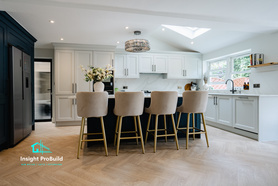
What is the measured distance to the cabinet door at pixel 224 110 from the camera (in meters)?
4.27

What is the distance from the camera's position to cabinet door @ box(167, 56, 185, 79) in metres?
6.14

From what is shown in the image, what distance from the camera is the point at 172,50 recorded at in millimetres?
6336

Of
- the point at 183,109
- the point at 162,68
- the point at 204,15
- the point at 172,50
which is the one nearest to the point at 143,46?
the point at 204,15

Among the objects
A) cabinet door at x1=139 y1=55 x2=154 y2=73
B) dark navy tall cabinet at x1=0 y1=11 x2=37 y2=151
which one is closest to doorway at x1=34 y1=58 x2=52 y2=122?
dark navy tall cabinet at x1=0 y1=11 x2=37 y2=151

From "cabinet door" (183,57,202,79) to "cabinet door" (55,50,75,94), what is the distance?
11.8 feet

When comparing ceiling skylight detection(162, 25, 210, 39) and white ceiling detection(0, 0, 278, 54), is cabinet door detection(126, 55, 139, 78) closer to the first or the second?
white ceiling detection(0, 0, 278, 54)

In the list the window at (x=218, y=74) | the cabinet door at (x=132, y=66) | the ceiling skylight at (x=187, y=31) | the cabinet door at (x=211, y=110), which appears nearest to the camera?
the cabinet door at (x=211, y=110)

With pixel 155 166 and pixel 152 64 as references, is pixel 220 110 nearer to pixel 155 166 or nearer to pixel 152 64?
pixel 152 64

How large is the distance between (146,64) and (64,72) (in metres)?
2.46

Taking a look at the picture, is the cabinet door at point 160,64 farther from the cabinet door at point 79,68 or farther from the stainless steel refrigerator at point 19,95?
the stainless steel refrigerator at point 19,95

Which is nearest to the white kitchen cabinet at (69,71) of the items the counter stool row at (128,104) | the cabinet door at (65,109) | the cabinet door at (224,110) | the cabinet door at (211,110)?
the cabinet door at (65,109)

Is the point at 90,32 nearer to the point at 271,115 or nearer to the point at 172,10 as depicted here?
the point at 172,10

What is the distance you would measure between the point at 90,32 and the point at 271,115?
14.3ft

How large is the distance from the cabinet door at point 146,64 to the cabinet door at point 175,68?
62cm
